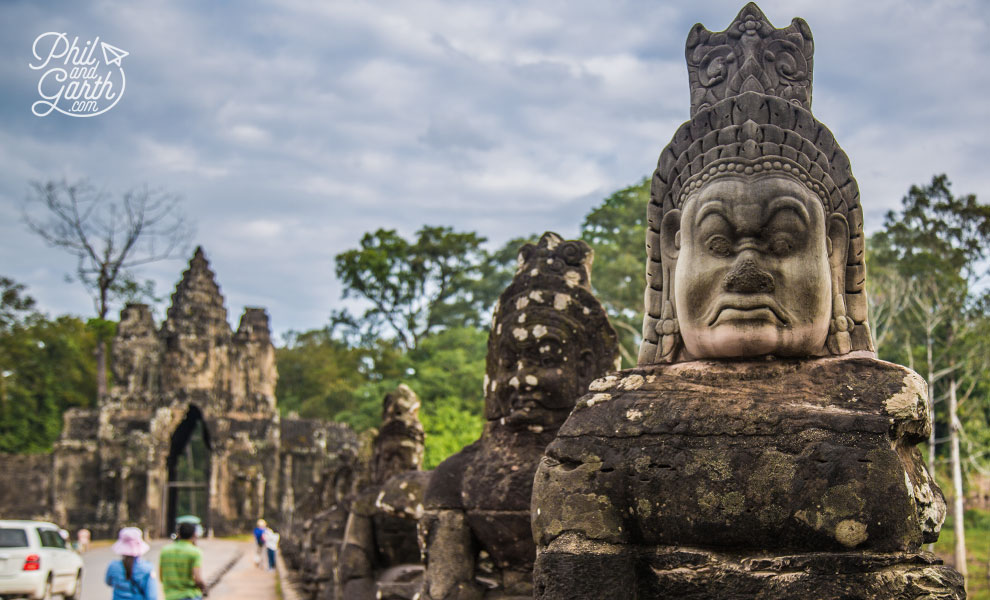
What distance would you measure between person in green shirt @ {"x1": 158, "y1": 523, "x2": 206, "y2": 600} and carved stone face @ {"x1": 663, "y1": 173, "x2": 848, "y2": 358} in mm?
5285

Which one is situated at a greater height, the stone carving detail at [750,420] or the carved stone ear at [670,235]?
the carved stone ear at [670,235]

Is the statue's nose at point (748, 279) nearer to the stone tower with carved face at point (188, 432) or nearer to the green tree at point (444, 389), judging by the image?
the green tree at point (444, 389)

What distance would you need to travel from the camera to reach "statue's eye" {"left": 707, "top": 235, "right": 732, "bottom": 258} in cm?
291

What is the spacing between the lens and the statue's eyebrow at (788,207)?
2883 mm

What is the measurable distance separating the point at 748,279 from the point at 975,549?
1056 inches

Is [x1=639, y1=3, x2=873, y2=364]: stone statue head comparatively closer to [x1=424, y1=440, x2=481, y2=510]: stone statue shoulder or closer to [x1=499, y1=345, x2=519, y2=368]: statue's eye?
[x1=499, y1=345, x2=519, y2=368]: statue's eye

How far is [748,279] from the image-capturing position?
2828 millimetres

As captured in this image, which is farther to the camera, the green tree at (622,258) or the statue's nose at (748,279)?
the green tree at (622,258)

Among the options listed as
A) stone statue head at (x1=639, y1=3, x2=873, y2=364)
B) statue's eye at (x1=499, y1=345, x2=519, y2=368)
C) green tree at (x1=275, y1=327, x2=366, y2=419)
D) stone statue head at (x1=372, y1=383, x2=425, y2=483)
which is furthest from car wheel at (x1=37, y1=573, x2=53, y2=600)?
green tree at (x1=275, y1=327, x2=366, y2=419)

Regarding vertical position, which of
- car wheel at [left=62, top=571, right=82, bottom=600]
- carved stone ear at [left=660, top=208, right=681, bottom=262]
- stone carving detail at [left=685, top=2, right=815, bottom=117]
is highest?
stone carving detail at [left=685, top=2, right=815, bottom=117]

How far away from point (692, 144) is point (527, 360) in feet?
5.33

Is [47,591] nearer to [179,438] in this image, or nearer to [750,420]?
[750,420]

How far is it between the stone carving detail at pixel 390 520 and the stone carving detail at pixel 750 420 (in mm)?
2481

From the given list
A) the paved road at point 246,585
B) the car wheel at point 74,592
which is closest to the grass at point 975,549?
the paved road at point 246,585
